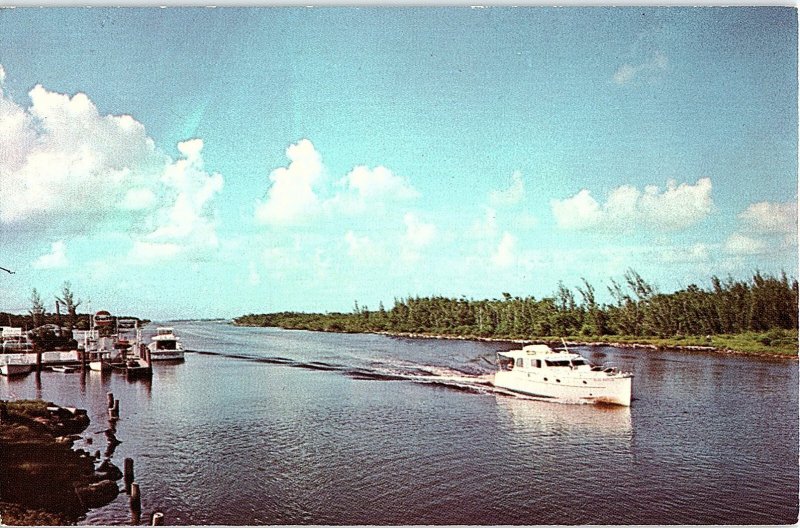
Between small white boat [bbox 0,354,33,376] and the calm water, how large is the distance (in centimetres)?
8

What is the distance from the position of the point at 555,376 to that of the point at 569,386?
0.40ft

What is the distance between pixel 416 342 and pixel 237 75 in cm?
222

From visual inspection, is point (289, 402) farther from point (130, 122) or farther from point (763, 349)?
point (763, 349)

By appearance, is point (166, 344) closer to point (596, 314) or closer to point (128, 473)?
point (128, 473)

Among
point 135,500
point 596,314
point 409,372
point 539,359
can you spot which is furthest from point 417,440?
point 135,500

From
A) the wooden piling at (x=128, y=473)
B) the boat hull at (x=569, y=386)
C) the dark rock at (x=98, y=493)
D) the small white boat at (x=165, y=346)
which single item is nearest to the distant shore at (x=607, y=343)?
the boat hull at (x=569, y=386)

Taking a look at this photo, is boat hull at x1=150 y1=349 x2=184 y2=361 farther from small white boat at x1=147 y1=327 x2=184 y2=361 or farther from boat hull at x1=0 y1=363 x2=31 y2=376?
boat hull at x1=0 y1=363 x2=31 y2=376

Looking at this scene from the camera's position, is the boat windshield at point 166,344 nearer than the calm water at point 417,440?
No

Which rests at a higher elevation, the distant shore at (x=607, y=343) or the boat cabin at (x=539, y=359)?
the distant shore at (x=607, y=343)

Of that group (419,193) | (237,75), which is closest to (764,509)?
(419,193)

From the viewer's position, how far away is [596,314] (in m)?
4.87

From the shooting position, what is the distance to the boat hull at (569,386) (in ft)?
16.8

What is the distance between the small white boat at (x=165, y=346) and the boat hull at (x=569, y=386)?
7.31 ft

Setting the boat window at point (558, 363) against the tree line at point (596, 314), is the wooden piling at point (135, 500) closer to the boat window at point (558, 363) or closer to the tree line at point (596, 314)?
the tree line at point (596, 314)
